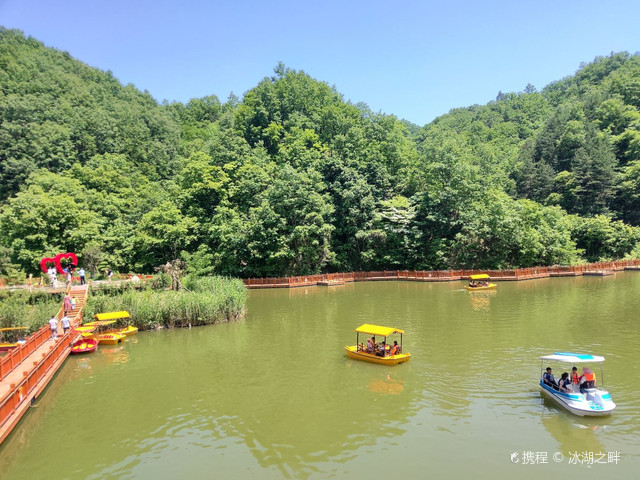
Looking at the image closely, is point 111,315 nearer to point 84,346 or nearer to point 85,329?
point 85,329

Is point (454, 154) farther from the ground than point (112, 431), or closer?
farther from the ground

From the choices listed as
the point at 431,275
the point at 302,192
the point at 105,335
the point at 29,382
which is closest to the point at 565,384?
the point at 29,382

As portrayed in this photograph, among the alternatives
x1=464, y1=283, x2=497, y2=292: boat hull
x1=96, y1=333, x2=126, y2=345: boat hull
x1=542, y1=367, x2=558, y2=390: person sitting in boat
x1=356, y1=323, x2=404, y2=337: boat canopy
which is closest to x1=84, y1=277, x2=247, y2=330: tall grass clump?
x1=96, y1=333, x2=126, y2=345: boat hull

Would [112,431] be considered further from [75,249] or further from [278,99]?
[278,99]

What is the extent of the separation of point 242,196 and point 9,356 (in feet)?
135

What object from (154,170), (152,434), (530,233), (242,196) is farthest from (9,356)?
(154,170)

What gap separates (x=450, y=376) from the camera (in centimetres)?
1970

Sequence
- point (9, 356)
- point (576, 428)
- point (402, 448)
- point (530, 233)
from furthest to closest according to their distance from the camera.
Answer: point (530, 233) → point (9, 356) → point (576, 428) → point (402, 448)

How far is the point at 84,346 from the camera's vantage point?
990 inches

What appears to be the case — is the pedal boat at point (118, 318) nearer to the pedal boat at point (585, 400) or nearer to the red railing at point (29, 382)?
the red railing at point (29, 382)

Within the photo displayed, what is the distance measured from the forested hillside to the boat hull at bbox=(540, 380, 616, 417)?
36.3m

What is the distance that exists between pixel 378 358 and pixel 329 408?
5433 millimetres

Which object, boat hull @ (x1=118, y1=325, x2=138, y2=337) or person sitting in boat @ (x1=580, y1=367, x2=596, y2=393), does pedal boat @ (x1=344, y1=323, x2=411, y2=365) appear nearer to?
person sitting in boat @ (x1=580, y1=367, x2=596, y2=393)

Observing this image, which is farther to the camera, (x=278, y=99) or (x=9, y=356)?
(x=278, y=99)
